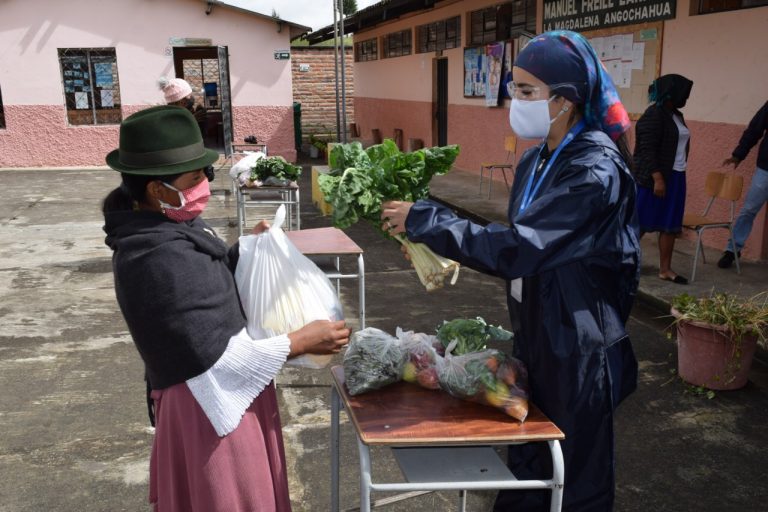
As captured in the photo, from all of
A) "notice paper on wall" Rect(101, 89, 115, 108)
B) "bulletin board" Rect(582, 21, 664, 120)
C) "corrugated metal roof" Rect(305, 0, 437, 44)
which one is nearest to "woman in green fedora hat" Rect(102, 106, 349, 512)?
"bulletin board" Rect(582, 21, 664, 120)

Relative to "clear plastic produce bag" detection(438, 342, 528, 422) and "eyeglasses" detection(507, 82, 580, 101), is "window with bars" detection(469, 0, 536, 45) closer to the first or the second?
"eyeglasses" detection(507, 82, 580, 101)

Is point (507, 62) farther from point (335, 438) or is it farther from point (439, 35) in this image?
point (335, 438)

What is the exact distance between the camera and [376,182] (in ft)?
7.85

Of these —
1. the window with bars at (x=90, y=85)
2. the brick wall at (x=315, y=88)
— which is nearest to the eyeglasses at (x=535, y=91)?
the window with bars at (x=90, y=85)

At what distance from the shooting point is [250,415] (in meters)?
2.03

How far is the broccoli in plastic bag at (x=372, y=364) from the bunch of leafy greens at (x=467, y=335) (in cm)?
19

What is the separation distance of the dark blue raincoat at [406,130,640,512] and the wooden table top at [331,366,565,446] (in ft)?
0.54

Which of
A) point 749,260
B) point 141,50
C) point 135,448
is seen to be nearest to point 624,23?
point 749,260

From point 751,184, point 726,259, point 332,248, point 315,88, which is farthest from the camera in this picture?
point 315,88

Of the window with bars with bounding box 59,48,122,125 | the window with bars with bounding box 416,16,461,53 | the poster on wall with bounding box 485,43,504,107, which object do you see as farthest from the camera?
the window with bars with bounding box 59,48,122,125

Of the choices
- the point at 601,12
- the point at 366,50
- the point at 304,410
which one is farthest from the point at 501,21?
the point at 304,410

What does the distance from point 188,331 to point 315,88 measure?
20685mm

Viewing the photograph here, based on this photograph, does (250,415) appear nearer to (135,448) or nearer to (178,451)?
(178,451)

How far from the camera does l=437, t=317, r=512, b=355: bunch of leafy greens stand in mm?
2227
